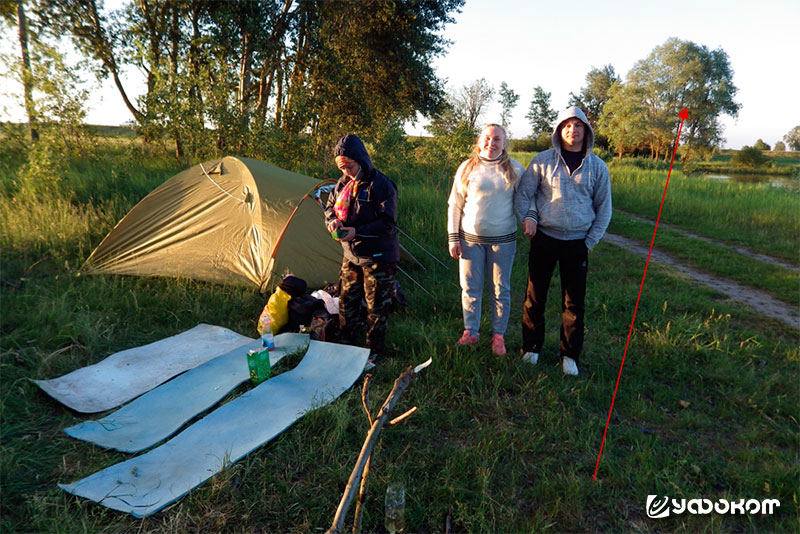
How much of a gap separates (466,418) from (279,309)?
2023 millimetres

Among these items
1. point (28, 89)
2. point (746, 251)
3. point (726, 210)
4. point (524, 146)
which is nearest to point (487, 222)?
point (746, 251)

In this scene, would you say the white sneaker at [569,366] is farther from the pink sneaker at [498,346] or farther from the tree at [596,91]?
the tree at [596,91]

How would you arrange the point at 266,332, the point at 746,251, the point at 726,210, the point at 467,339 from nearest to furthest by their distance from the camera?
the point at 467,339, the point at 266,332, the point at 746,251, the point at 726,210

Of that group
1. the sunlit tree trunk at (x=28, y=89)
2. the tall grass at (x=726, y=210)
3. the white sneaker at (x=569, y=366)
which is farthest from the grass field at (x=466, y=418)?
the tall grass at (x=726, y=210)

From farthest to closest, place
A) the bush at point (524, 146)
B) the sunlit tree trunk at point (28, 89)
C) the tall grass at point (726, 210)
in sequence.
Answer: the bush at point (524, 146) → the tall grass at point (726, 210) → the sunlit tree trunk at point (28, 89)

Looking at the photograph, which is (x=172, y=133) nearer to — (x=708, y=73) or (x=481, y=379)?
(x=481, y=379)

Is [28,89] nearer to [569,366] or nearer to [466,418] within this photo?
[466,418]

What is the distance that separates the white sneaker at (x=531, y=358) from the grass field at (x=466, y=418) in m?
0.09

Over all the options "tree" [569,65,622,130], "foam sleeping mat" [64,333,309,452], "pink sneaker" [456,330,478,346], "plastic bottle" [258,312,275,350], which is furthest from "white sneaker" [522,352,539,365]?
"tree" [569,65,622,130]

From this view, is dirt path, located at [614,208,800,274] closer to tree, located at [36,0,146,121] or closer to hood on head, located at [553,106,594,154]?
hood on head, located at [553,106,594,154]

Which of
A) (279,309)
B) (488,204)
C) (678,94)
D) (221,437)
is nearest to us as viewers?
(221,437)

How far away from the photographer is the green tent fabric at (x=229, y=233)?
15.3 feet

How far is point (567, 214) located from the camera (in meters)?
3.10

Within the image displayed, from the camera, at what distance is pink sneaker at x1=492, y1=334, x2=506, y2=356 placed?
3473 millimetres
